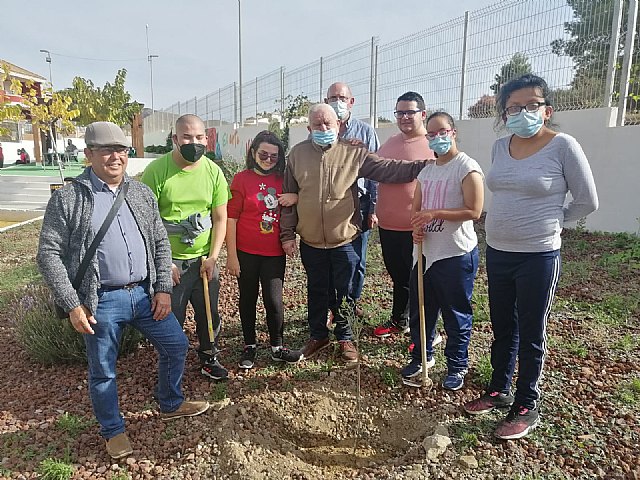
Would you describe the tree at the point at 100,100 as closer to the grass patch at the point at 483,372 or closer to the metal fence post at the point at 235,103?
the metal fence post at the point at 235,103

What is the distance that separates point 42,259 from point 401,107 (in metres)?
2.63

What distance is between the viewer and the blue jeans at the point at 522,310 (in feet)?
8.61

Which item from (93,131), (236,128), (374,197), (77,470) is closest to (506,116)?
(374,197)

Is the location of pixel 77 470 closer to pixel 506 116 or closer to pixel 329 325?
pixel 329 325

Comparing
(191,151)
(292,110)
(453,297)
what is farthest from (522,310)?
(292,110)

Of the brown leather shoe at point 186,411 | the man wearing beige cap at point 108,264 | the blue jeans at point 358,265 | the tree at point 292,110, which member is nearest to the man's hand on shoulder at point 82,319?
the man wearing beige cap at point 108,264

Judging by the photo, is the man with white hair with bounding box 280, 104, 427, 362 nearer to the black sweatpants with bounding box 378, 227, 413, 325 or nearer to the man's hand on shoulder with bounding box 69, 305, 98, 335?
the black sweatpants with bounding box 378, 227, 413, 325

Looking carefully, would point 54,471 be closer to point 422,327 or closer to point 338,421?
point 338,421

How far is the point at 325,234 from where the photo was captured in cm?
345

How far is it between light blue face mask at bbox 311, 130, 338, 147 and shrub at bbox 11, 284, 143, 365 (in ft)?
7.06

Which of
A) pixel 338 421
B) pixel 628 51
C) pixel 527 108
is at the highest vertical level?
pixel 628 51

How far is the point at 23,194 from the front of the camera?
13852mm

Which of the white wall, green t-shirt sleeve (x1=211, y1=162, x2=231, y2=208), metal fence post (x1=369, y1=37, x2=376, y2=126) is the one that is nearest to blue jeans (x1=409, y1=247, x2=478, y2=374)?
green t-shirt sleeve (x1=211, y1=162, x2=231, y2=208)

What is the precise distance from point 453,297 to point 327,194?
1107mm
